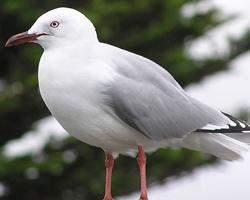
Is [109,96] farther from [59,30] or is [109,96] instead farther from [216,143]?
[216,143]

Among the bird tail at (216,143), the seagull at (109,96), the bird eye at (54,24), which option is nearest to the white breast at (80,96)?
the seagull at (109,96)

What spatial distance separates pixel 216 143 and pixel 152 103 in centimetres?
37

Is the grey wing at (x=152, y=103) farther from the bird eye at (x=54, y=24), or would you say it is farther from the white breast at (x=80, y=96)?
the bird eye at (x=54, y=24)

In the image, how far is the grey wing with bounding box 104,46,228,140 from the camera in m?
3.99

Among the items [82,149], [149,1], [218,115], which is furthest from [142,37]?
[218,115]

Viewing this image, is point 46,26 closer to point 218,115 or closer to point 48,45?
point 48,45

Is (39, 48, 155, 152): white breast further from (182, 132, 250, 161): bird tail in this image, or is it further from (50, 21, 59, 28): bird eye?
(182, 132, 250, 161): bird tail

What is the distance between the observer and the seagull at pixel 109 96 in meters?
3.91

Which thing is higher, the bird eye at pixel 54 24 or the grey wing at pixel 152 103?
the bird eye at pixel 54 24

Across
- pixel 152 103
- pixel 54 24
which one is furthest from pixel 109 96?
pixel 54 24

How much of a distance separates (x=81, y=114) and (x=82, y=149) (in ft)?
16.9

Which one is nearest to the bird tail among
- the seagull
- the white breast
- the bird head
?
the seagull

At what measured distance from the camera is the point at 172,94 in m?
4.14

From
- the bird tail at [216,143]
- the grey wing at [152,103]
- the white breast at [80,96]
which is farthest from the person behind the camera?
the bird tail at [216,143]
